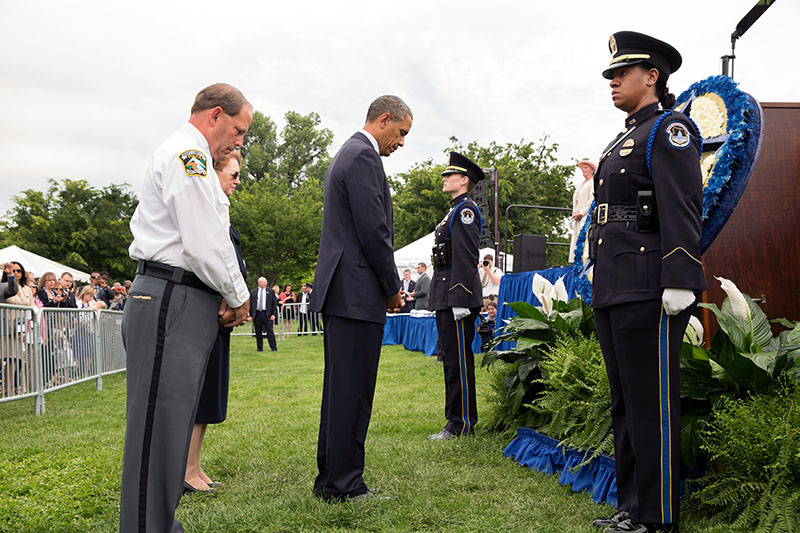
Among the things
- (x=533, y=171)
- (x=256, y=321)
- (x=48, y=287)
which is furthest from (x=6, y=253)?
(x=533, y=171)

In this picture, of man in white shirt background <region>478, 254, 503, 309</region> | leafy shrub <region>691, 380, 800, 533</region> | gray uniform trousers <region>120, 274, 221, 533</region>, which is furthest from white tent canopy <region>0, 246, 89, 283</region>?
leafy shrub <region>691, 380, 800, 533</region>

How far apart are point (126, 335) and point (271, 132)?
57.9 m

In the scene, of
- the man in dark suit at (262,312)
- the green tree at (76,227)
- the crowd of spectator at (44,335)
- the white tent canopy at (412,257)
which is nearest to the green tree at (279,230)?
the green tree at (76,227)

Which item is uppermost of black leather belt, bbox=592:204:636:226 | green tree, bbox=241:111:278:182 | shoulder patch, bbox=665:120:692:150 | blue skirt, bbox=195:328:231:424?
green tree, bbox=241:111:278:182

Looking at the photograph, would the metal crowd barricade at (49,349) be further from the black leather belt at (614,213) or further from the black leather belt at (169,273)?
the black leather belt at (614,213)

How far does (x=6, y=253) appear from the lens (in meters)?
21.5

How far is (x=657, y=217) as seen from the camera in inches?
117

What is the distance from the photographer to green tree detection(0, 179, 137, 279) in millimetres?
35562

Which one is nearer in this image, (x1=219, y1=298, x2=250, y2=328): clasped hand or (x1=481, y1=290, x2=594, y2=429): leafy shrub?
(x1=219, y1=298, x2=250, y2=328): clasped hand

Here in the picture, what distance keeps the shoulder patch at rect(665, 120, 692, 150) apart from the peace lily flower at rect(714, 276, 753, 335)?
736mm

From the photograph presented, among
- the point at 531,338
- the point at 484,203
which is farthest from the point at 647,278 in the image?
the point at 484,203

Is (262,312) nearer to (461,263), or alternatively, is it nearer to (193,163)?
(461,263)

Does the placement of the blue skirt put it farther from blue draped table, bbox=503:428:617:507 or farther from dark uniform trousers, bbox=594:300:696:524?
dark uniform trousers, bbox=594:300:696:524

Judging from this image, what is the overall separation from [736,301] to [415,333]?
38.4ft
